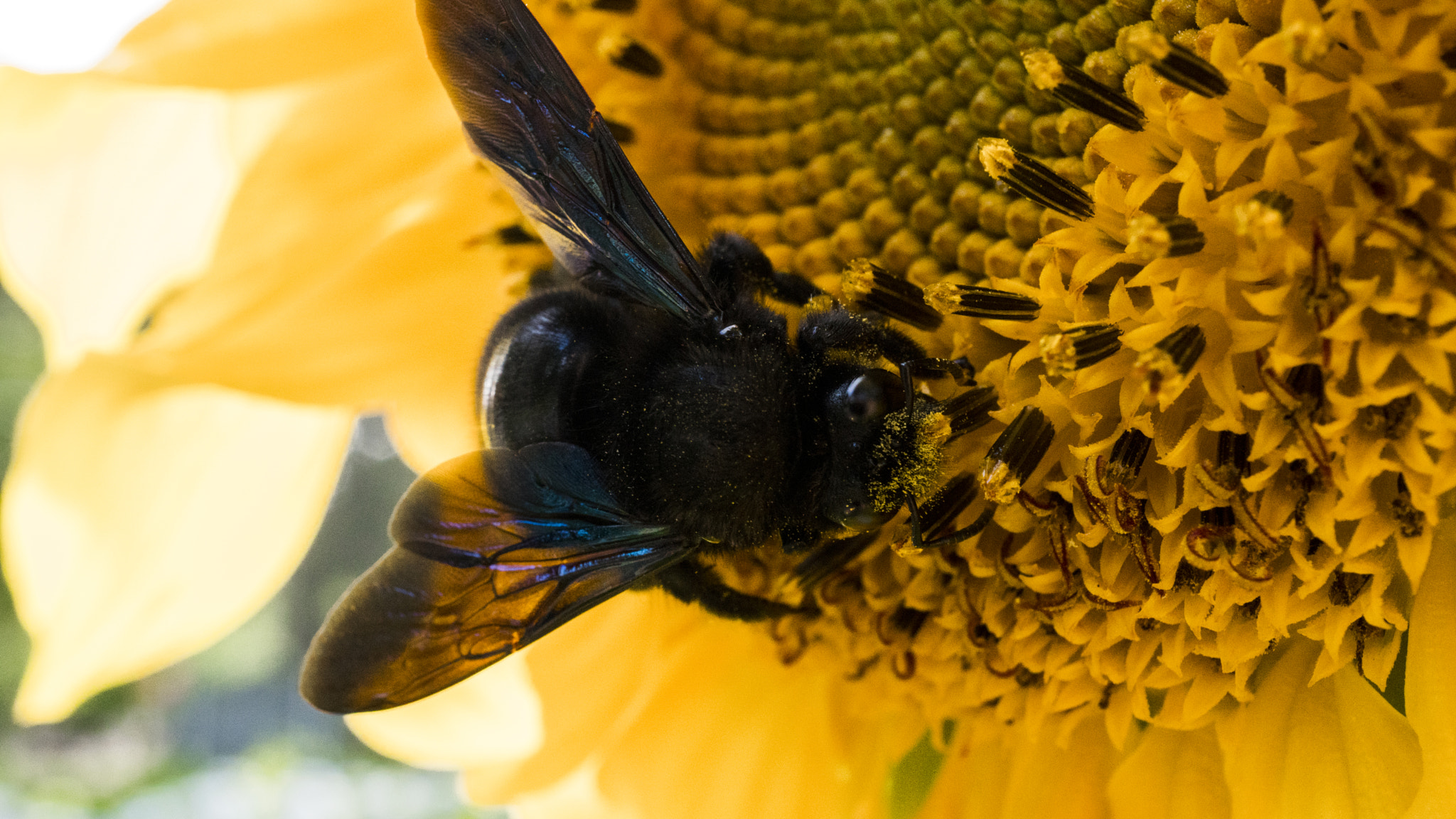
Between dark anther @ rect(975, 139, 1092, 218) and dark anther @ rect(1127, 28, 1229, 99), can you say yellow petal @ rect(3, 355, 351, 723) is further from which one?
dark anther @ rect(1127, 28, 1229, 99)

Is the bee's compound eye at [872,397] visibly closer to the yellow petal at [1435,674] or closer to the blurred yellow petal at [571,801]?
the yellow petal at [1435,674]

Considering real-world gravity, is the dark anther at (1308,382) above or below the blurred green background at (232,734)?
above

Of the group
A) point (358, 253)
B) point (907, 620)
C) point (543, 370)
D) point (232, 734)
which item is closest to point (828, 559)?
point (907, 620)

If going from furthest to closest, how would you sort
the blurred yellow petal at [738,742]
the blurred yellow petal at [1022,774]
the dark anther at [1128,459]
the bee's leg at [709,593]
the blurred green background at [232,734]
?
the blurred green background at [232,734] < the blurred yellow petal at [738,742] < the blurred yellow petal at [1022,774] < the bee's leg at [709,593] < the dark anther at [1128,459]

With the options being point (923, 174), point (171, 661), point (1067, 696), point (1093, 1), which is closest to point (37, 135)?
point (171, 661)

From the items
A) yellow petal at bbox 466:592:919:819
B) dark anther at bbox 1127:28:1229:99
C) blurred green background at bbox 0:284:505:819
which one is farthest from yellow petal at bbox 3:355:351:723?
blurred green background at bbox 0:284:505:819

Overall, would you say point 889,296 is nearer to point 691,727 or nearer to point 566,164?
point 566,164

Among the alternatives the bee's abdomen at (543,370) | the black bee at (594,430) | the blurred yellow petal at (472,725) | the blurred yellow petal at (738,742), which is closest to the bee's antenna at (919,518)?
the black bee at (594,430)
